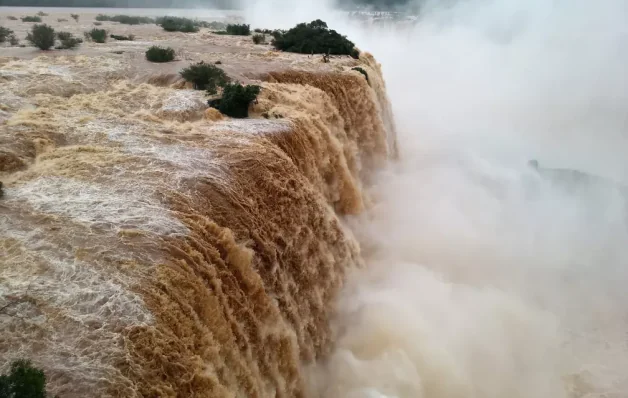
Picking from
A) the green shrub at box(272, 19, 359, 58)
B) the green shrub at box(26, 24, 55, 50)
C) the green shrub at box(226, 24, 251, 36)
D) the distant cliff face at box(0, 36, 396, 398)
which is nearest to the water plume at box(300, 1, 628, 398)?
the distant cliff face at box(0, 36, 396, 398)

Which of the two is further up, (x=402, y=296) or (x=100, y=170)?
(x=100, y=170)

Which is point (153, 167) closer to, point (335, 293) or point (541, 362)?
point (335, 293)

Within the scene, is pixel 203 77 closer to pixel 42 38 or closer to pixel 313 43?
pixel 42 38

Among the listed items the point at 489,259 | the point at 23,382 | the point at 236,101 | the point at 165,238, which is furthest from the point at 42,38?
the point at 489,259

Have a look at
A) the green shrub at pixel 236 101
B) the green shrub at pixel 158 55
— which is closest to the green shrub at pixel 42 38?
the green shrub at pixel 158 55

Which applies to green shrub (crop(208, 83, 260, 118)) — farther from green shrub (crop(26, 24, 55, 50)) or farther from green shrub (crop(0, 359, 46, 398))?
green shrub (crop(26, 24, 55, 50))

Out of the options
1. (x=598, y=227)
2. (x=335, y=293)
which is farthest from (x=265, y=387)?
(x=598, y=227)

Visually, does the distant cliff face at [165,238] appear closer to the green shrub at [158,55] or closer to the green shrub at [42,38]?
the green shrub at [158,55]
